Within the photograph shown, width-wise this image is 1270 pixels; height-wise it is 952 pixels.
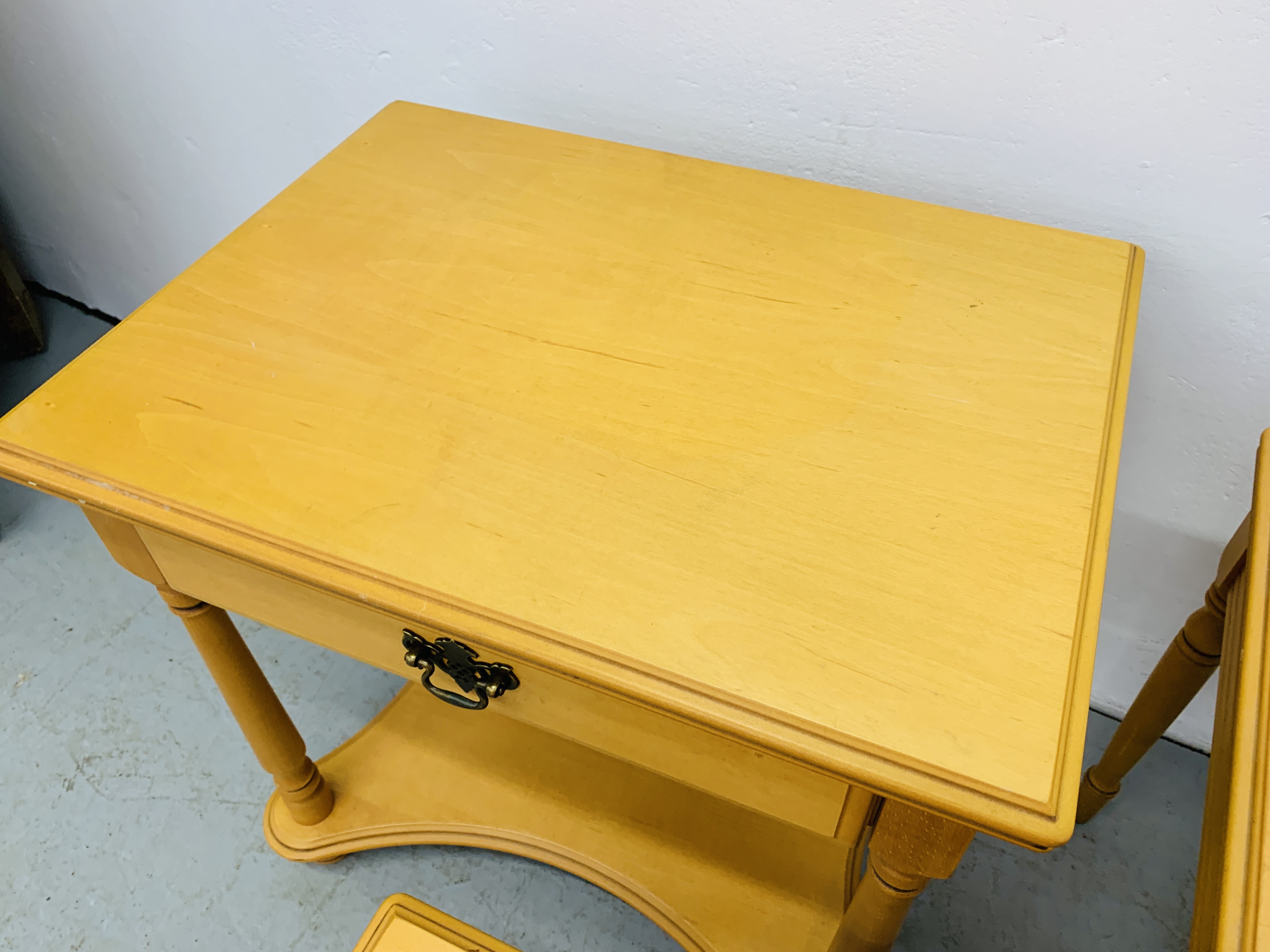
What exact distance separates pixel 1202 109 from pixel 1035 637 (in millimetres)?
525

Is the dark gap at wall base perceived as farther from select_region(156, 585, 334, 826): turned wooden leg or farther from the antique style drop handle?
the antique style drop handle

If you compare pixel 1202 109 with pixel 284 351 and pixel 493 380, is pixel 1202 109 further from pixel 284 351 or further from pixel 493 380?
pixel 284 351

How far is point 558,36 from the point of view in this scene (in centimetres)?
94

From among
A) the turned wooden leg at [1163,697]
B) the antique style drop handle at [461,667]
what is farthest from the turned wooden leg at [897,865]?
the turned wooden leg at [1163,697]

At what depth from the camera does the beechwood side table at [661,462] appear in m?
0.49

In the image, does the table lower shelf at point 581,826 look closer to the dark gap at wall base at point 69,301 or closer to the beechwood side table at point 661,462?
the beechwood side table at point 661,462

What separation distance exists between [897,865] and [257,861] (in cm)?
87

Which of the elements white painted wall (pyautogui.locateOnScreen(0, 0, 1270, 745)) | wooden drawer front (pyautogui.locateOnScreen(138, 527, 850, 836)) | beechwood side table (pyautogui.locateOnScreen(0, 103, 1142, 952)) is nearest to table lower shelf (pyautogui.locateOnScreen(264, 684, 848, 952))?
beechwood side table (pyautogui.locateOnScreen(0, 103, 1142, 952))

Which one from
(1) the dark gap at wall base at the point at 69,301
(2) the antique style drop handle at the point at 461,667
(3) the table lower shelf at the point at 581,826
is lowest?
(3) the table lower shelf at the point at 581,826

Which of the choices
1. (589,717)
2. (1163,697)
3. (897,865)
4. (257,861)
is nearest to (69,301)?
(257,861)

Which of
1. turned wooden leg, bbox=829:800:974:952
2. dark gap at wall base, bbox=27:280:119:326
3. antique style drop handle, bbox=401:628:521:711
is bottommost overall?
dark gap at wall base, bbox=27:280:119:326

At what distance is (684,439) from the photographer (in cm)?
60

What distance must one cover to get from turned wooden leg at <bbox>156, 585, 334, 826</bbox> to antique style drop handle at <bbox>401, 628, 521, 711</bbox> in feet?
0.91

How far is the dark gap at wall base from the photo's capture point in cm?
175
